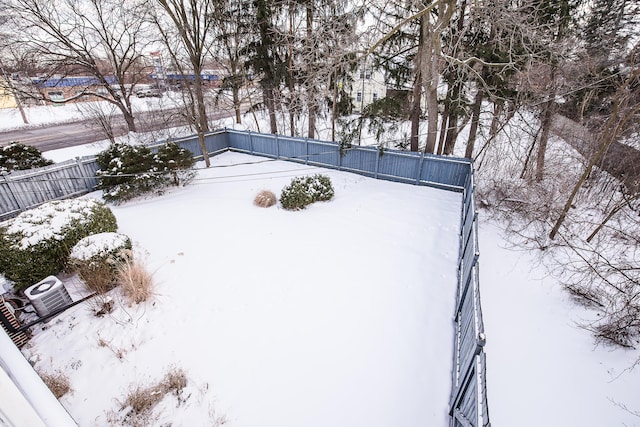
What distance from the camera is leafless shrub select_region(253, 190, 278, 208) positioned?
7848mm

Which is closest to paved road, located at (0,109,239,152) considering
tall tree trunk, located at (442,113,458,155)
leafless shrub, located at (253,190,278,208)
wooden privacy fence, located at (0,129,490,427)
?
wooden privacy fence, located at (0,129,490,427)

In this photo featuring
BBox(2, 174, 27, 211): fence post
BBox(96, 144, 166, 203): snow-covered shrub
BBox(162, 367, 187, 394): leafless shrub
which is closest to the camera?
BBox(162, 367, 187, 394): leafless shrub

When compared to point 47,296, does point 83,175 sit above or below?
above

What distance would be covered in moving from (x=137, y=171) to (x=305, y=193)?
16.7 ft

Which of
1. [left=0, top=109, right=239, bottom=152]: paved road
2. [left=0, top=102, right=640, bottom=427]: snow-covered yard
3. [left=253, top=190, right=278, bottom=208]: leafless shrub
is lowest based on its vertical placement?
[left=0, top=102, right=640, bottom=427]: snow-covered yard

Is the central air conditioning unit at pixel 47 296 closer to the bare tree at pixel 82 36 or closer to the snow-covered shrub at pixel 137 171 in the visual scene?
the snow-covered shrub at pixel 137 171

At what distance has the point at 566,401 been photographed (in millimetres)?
3234

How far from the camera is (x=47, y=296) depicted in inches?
163

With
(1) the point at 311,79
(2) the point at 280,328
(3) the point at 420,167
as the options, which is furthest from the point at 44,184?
(3) the point at 420,167

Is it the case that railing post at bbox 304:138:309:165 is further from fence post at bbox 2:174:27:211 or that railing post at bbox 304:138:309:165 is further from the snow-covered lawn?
fence post at bbox 2:174:27:211

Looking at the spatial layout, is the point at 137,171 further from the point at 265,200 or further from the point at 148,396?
the point at 148,396

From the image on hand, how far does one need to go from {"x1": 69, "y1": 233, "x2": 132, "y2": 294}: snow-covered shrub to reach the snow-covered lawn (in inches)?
18.5

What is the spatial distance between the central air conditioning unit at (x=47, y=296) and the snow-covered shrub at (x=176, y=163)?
5038 millimetres

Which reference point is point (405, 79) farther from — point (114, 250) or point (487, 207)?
point (114, 250)
